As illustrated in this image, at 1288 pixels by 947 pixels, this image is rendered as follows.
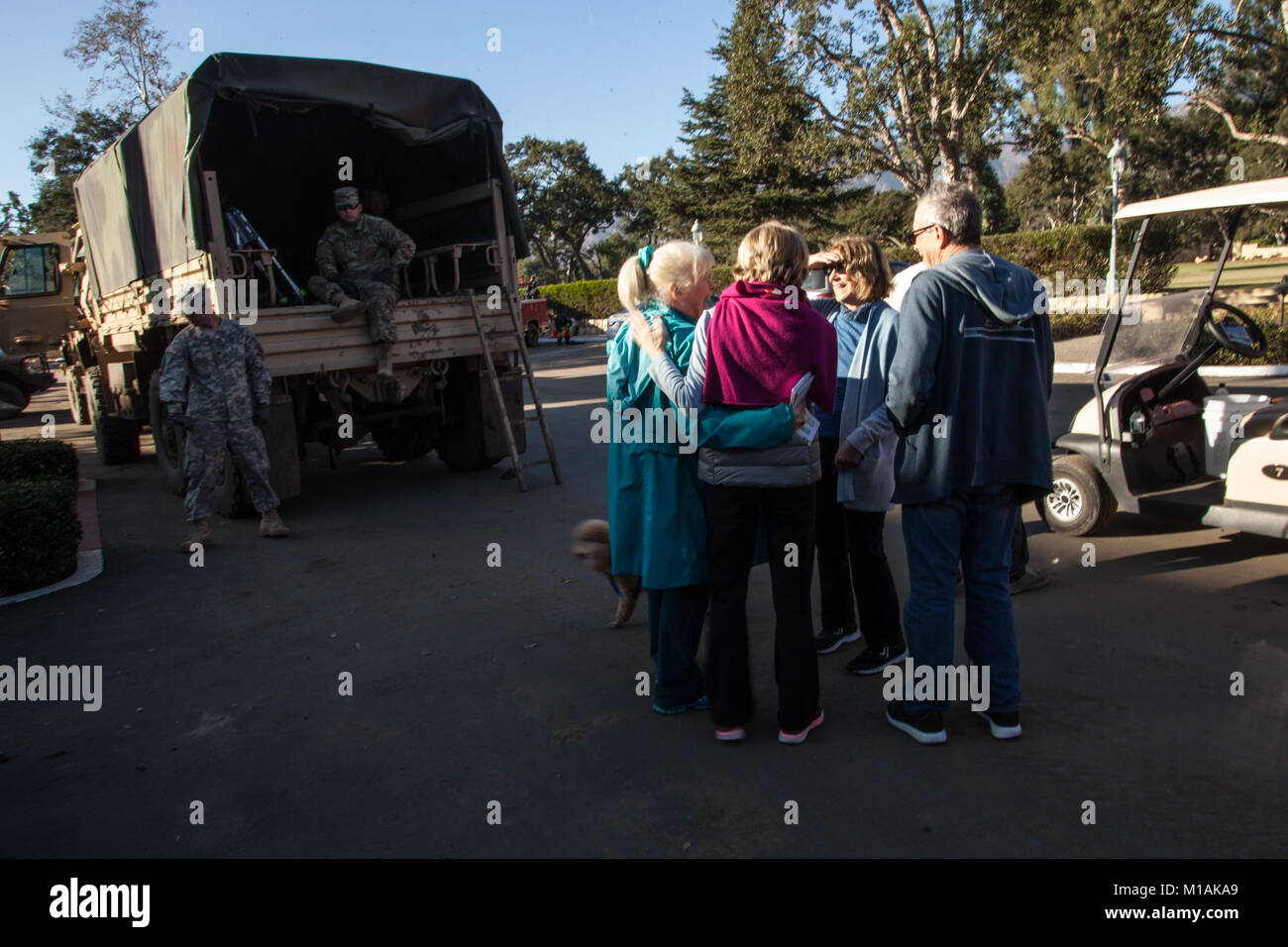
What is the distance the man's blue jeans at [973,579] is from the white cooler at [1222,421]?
300cm

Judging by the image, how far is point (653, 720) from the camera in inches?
148

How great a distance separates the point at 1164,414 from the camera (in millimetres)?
5793

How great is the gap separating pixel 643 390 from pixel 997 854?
198 cm

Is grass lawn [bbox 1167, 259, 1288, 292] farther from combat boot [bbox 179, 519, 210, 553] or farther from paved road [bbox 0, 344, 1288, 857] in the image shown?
combat boot [bbox 179, 519, 210, 553]

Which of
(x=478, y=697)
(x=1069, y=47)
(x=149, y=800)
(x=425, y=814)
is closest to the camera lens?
(x=425, y=814)

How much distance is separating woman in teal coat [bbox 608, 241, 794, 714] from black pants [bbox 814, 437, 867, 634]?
33.8 inches

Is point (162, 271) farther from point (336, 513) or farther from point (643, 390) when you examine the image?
point (643, 390)

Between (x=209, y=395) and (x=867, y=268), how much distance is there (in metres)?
4.97

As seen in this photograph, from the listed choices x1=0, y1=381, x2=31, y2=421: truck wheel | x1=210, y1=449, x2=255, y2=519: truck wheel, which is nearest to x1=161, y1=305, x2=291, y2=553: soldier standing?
x1=210, y1=449, x2=255, y2=519: truck wheel

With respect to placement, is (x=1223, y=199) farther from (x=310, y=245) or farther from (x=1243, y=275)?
(x=1243, y=275)

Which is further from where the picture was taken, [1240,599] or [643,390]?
[1240,599]
